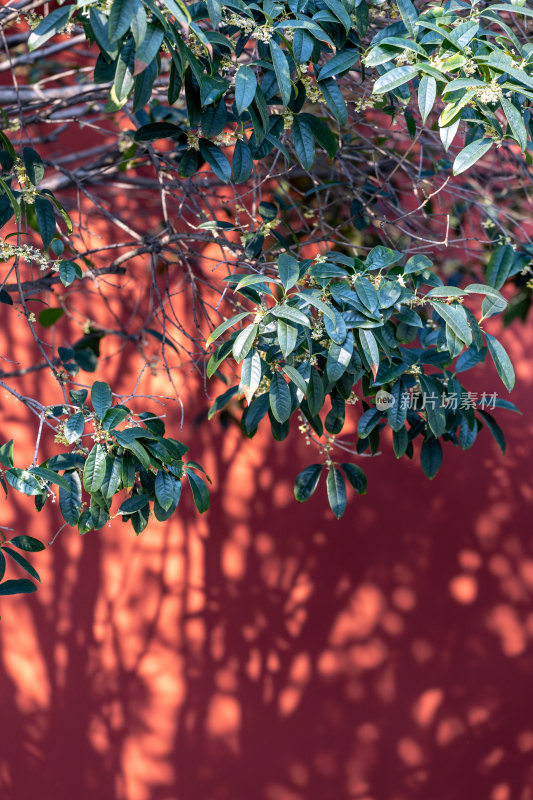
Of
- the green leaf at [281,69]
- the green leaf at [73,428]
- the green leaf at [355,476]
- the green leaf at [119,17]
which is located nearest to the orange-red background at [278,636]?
the green leaf at [355,476]

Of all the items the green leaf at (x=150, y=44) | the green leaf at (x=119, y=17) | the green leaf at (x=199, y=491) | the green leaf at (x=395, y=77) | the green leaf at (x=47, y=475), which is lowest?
the green leaf at (x=199, y=491)

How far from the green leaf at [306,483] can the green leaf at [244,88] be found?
2.78 ft

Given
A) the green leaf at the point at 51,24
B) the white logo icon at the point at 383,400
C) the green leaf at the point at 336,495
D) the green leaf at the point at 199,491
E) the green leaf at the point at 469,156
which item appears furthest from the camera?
the green leaf at the point at 336,495

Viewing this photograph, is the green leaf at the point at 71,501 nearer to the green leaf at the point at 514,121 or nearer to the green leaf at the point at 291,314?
the green leaf at the point at 291,314

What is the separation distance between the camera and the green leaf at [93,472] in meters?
1.15

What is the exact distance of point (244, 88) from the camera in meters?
1.10

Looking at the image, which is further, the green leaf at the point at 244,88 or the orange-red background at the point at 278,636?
the orange-red background at the point at 278,636

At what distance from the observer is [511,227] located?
225 cm

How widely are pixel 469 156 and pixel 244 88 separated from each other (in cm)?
38

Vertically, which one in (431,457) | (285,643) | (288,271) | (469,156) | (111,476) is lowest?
(285,643)

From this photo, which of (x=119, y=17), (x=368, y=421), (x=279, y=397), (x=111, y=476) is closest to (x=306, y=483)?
(x=368, y=421)

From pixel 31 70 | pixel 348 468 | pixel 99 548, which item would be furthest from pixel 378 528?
pixel 31 70

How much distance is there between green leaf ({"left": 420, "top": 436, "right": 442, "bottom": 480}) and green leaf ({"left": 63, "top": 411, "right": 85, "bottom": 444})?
2.77 feet

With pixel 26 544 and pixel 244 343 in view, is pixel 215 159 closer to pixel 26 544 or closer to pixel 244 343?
pixel 244 343
